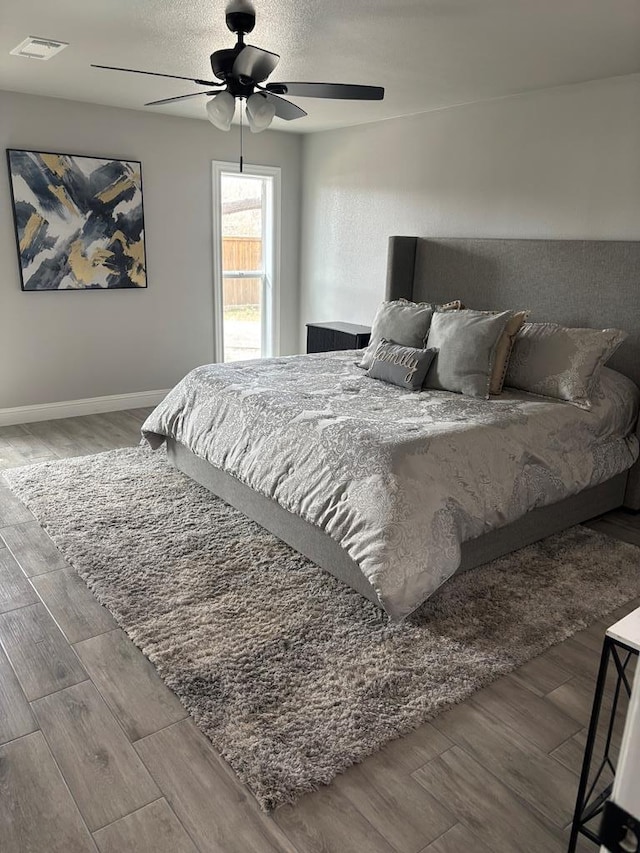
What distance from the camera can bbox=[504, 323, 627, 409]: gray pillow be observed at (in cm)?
349

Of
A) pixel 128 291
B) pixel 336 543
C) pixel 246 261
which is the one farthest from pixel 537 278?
pixel 128 291

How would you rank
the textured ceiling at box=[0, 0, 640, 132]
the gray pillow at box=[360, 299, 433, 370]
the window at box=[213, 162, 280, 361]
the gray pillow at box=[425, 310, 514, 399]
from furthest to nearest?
the window at box=[213, 162, 280, 361] < the gray pillow at box=[360, 299, 433, 370] < the gray pillow at box=[425, 310, 514, 399] < the textured ceiling at box=[0, 0, 640, 132]

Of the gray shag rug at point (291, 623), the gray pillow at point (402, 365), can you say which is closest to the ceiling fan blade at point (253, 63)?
the gray pillow at point (402, 365)

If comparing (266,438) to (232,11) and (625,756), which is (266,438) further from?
(625,756)

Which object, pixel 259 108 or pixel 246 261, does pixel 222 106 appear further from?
pixel 246 261

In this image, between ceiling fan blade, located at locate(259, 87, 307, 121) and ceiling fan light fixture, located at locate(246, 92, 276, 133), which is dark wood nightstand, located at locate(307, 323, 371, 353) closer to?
ceiling fan blade, located at locate(259, 87, 307, 121)

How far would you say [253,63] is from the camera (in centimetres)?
272

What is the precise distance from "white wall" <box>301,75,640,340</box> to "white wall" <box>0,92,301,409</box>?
0.57 m

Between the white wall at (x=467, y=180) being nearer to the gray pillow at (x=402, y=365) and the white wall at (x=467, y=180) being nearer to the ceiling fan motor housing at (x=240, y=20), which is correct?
the gray pillow at (x=402, y=365)

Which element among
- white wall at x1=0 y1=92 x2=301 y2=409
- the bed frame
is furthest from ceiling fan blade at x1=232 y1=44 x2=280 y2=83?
white wall at x1=0 y1=92 x2=301 y2=409

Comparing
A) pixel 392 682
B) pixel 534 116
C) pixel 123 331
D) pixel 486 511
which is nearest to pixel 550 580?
pixel 486 511

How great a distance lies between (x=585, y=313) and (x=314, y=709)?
2.98 meters

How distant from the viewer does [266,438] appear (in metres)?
3.19

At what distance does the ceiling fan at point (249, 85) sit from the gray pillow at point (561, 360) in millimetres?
1603
